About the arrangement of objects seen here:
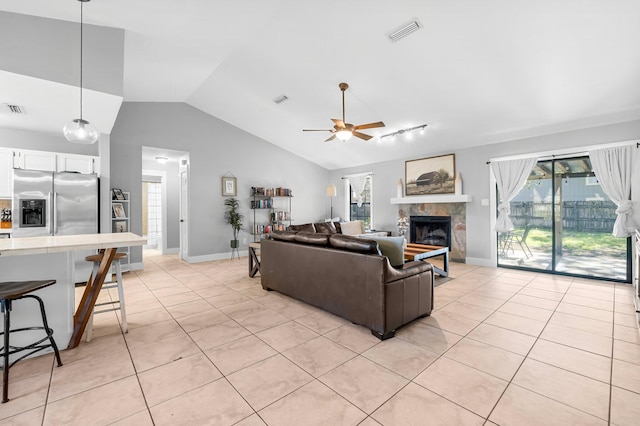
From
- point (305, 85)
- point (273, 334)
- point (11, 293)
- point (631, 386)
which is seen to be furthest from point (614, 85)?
point (11, 293)

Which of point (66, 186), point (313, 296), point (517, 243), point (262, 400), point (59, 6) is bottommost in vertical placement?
point (262, 400)

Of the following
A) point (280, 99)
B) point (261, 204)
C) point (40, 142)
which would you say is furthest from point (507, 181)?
point (40, 142)

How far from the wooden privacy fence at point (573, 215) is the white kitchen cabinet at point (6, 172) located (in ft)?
27.6

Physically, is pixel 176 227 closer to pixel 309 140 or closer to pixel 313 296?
pixel 309 140

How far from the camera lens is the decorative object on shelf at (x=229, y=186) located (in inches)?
263

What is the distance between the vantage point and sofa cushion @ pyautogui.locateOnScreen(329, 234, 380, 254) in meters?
2.68

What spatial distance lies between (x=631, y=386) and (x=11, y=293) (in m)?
4.07

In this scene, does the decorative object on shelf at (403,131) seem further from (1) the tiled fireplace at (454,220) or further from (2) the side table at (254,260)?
(2) the side table at (254,260)

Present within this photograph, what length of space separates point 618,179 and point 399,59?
148 inches

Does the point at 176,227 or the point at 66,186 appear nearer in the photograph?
the point at 66,186

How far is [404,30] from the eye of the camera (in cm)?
325

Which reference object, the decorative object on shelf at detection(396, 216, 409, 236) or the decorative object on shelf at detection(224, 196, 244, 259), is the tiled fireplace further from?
the decorative object on shelf at detection(224, 196, 244, 259)

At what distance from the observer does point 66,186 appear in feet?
14.3

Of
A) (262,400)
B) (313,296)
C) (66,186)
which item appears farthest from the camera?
(66,186)
